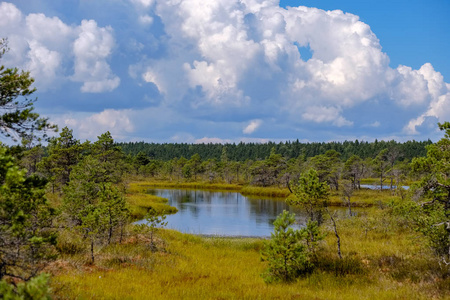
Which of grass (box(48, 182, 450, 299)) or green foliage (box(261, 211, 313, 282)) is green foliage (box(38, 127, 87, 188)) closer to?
grass (box(48, 182, 450, 299))

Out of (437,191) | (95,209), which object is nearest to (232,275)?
(95,209)

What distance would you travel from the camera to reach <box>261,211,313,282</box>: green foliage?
1664 cm

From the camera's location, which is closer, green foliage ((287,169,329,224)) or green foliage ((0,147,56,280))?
green foliage ((0,147,56,280))

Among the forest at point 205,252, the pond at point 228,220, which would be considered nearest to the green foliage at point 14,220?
the forest at point 205,252

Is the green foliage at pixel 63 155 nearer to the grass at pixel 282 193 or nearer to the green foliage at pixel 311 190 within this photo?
the grass at pixel 282 193

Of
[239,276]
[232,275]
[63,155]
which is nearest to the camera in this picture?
[239,276]

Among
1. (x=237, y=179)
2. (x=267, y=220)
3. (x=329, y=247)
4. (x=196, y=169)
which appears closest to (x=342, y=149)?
(x=237, y=179)

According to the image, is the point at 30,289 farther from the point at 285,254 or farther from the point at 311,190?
the point at 311,190

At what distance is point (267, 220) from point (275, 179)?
162 feet

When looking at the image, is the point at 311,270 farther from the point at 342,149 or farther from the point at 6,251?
the point at 342,149

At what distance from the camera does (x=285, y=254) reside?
1666cm

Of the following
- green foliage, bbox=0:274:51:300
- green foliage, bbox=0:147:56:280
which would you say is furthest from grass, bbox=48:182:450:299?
green foliage, bbox=0:274:51:300

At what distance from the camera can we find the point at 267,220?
51.5 m

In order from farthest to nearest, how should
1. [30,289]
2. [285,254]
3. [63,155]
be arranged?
[63,155]
[285,254]
[30,289]
